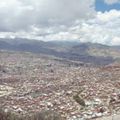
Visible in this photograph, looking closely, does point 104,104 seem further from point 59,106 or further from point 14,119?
point 14,119

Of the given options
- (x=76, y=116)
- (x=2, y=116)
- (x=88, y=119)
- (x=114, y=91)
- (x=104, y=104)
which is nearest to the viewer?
(x=2, y=116)

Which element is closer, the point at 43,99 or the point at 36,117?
the point at 36,117

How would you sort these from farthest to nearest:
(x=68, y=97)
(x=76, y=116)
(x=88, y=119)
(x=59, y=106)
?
(x=68, y=97) → (x=59, y=106) → (x=76, y=116) → (x=88, y=119)

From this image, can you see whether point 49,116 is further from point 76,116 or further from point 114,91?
point 114,91

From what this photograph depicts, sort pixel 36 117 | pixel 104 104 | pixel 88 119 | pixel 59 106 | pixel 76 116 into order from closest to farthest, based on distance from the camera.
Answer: pixel 36 117
pixel 88 119
pixel 76 116
pixel 104 104
pixel 59 106

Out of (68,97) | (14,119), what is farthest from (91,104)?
(14,119)

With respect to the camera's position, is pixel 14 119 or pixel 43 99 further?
pixel 43 99

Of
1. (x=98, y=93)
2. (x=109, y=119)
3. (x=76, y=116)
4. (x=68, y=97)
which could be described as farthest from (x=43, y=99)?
(x=109, y=119)

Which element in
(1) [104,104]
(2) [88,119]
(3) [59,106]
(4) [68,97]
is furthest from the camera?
(4) [68,97]

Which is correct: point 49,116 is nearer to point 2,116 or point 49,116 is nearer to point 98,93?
point 2,116
